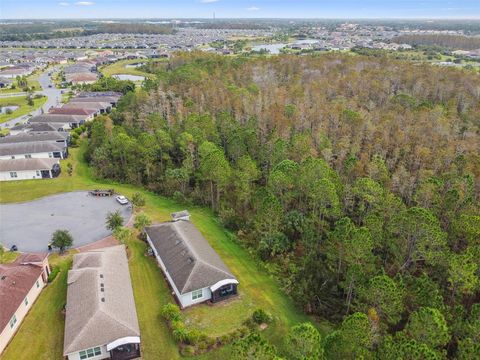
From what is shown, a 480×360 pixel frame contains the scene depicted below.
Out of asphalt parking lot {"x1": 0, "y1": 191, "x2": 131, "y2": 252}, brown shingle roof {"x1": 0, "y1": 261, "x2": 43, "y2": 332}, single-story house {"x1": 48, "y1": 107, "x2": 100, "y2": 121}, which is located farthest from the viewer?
single-story house {"x1": 48, "y1": 107, "x2": 100, "y2": 121}

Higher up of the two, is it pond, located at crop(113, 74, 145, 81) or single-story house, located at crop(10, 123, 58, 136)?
pond, located at crop(113, 74, 145, 81)

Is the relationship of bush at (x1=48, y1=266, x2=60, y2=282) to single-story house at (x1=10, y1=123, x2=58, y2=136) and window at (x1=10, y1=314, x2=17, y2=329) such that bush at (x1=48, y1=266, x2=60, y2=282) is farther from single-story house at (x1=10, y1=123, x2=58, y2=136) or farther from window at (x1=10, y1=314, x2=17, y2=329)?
single-story house at (x1=10, y1=123, x2=58, y2=136)

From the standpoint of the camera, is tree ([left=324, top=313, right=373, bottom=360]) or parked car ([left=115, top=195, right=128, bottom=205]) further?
parked car ([left=115, top=195, right=128, bottom=205])

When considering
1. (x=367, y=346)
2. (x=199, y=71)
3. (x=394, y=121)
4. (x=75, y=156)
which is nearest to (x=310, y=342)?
(x=367, y=346)

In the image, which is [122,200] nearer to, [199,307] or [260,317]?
[199,307]

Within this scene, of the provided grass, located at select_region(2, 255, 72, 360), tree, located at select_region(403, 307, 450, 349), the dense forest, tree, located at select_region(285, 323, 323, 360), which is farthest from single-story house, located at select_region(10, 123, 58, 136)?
tree, located at select_region(403, 307, 450, 349)

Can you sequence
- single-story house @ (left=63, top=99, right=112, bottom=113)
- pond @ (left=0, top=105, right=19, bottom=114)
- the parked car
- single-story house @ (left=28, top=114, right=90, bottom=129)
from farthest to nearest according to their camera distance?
1. pond @ (left=0, top=105, right=19, bottom=114)
2. single-story house @ (left=63, top=99, right=112, bottom=113)
3. single-story house @ (left=28, top=114, right=90, bottom=129)
4. the parked car

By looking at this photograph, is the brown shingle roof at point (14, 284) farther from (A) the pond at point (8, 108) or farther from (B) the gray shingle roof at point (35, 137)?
(A) the pond at point (8, 108)

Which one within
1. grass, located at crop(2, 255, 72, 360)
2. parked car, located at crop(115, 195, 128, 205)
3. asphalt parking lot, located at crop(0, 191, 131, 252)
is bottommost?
grass, located at crop(2, 255, 72, 360)
